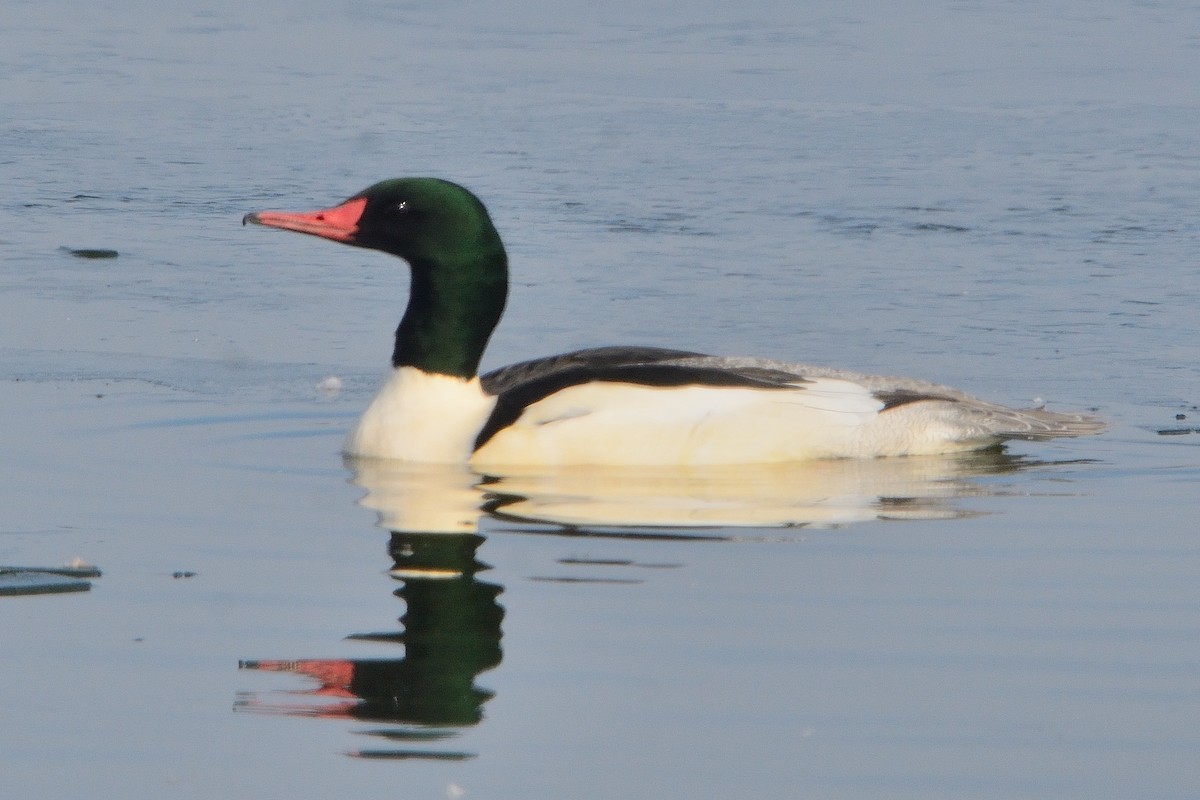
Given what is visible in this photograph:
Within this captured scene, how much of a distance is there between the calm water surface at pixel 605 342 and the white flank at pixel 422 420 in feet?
0.68

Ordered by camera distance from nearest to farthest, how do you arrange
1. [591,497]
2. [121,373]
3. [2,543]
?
[2,543], [591,497], [121,373]

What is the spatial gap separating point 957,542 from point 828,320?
3.38 meters

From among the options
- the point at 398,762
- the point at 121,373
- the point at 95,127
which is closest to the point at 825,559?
the point at 398,762

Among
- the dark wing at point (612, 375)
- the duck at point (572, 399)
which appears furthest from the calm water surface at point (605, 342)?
the dark wing at point (612, 375)

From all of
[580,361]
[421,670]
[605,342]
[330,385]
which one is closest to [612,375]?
[580,361]

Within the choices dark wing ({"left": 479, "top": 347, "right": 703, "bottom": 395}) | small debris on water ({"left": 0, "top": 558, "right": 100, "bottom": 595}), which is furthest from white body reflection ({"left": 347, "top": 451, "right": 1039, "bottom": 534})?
small debris on water ({"left": 0, "top": 558, "right": 100, "bottom": 595})

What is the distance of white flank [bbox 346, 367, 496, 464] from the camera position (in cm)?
715

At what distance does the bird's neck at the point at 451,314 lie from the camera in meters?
7.35

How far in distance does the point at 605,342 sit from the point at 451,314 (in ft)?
5.63

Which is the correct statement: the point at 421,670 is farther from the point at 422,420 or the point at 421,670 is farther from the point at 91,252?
the point at 91,252

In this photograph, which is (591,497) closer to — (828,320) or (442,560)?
(442,560)

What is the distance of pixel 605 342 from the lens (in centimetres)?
905

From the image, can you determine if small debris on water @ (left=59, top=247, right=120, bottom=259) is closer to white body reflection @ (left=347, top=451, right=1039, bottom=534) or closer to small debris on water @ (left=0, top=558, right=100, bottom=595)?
white body reflection @ (left=347, top=451, right=1039, bottom=534)

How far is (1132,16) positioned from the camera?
16672mm
